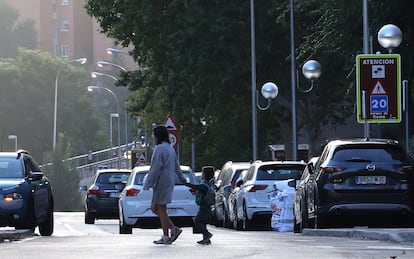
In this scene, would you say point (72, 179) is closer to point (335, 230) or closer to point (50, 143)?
point (50, 143)

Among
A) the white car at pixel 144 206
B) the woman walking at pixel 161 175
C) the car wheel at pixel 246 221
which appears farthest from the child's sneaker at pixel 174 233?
the car wheel at pixel 246 221

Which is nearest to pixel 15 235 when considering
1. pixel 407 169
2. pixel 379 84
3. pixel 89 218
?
pixel 407 169

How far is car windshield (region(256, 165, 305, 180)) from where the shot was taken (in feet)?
112

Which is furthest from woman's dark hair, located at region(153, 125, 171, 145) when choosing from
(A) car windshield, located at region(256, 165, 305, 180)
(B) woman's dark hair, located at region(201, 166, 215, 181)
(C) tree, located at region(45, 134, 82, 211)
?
(C) tree, located at region(45, 134, 82, 211)

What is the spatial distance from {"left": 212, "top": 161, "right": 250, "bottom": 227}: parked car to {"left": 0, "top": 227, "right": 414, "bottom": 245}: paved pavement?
11304mm

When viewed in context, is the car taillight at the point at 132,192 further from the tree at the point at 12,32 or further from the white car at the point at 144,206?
the tree at the point at 12,32

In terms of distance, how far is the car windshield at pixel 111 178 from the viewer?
152ft

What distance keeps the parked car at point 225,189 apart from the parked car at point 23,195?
30.5ft

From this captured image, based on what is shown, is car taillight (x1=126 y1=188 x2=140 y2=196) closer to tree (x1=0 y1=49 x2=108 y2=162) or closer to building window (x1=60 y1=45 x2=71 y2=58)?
tree (x1=0 y1=49 x2=108 y2=162)

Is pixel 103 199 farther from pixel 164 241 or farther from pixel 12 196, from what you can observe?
pixel 164 241

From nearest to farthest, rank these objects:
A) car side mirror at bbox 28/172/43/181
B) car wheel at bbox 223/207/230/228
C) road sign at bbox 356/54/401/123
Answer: car side mirror at bbox 28/172/43/181, road sign at bbox 356/54/401/123, car wheel at bbox 223/207/230/228

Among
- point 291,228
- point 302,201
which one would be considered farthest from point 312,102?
point 302,201

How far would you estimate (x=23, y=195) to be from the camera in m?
26.9

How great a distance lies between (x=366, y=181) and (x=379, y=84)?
5.02 metres
